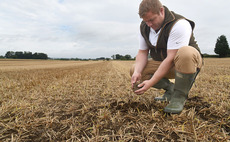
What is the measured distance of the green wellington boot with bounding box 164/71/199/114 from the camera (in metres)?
1.89

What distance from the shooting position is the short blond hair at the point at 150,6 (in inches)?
73.1

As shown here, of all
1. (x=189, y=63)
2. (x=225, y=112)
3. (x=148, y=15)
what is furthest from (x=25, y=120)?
(x=225, y=112)

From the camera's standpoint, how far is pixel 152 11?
188 cm

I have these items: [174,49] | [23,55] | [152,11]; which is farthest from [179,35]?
[23,55]

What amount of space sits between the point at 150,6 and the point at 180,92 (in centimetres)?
130

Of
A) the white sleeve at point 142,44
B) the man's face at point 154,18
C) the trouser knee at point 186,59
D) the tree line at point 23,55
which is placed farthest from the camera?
the tree line at point 23,55

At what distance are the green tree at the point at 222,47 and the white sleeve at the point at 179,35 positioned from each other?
187 ft

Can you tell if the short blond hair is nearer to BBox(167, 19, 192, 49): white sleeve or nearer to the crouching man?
the crouching man

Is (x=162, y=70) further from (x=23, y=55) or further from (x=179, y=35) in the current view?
(x=23, y=55)

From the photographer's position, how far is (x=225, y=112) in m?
1.92

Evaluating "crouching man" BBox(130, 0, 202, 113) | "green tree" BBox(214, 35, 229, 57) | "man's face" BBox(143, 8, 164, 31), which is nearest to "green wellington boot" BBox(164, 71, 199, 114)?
"crouching man" BBox(130, 0, 202, 113)

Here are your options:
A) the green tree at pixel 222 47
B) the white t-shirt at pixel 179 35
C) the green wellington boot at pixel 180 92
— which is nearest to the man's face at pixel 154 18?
the white t-shirt at pixel 179 35

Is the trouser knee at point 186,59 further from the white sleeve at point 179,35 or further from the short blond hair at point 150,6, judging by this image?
the short blond hair at point 150,6

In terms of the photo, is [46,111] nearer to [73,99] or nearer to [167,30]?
[73,99]
